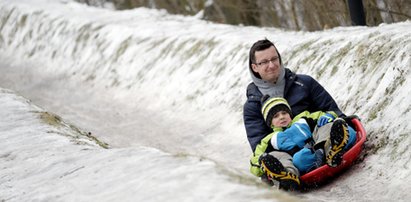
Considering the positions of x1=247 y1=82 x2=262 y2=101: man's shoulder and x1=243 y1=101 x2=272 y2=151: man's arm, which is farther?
x1=247 y1=82 x2=262 y2=101: man's shoulder

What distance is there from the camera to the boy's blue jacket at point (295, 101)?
5.52 meters

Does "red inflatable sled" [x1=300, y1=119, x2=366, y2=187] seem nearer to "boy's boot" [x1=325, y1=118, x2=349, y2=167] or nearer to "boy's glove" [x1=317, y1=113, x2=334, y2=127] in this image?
"boy's boot" [x1=325, y1=118, x2=349, y2=167]

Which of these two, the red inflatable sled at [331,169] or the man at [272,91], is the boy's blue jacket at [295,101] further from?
the red inflatable sled at [331,169]

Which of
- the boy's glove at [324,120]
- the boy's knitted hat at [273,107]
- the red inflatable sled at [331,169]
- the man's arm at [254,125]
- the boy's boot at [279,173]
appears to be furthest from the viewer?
the man's arm at [254,125]

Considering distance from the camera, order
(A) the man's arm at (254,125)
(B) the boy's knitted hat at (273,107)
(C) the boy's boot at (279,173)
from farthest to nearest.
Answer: (A) the man's arm at (254,125) → (B) the boy's knitted hat at (273,107) → (C) the boy's boot at (279,173)

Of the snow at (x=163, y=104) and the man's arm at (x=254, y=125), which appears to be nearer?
the snow at (x=163, y=104)

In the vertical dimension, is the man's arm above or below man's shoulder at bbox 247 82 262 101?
below

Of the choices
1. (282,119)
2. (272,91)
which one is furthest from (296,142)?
(272,91)

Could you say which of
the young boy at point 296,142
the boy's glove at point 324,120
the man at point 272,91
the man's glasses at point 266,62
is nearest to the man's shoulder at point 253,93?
the man at point 272,91

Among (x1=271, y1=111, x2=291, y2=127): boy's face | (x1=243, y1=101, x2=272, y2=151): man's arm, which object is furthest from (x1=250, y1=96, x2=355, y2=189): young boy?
(x1=243, y1=101, x2=272, y2=151): man's arm

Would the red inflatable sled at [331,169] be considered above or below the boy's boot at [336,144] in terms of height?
below

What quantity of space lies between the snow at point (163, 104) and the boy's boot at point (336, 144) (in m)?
0.25

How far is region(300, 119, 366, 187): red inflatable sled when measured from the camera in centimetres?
489

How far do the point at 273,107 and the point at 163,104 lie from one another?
179 inches
